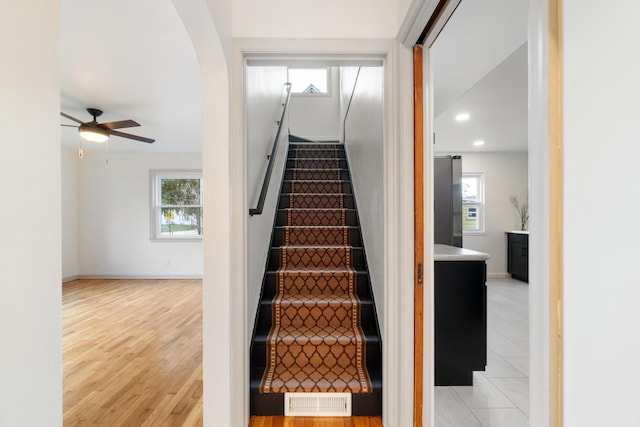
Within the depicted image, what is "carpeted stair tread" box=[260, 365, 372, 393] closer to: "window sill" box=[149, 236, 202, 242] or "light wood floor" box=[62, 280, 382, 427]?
"light wood floor" box=[62, 280, 382, 427]

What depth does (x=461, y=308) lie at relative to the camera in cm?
232

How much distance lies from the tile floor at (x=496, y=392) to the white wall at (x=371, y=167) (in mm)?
753

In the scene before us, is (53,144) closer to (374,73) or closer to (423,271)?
(423,271)

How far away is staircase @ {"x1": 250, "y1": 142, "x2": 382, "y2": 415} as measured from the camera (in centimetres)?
198

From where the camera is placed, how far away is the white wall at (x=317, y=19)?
175 cm

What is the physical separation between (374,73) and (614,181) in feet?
8.12

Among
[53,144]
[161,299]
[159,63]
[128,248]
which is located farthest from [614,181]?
[128,248]

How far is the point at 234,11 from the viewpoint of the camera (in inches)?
68.6

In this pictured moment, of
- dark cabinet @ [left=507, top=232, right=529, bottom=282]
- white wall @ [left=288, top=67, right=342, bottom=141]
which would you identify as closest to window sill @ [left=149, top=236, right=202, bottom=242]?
white wall @ [left=288, top=67, right=342, bottom=141]

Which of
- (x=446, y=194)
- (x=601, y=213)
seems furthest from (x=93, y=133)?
(x=601, y=213)

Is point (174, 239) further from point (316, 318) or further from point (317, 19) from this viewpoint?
point (317, 19)

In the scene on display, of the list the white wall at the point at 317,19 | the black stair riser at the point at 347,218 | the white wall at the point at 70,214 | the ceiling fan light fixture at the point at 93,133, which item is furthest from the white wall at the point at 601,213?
the white wall at the point at 70,214

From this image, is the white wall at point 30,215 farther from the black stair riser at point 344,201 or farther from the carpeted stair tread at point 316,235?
the black stair riser at point 344,201

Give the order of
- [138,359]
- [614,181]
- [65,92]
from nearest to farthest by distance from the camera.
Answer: [614,181]
[138,359]
[65,92]
